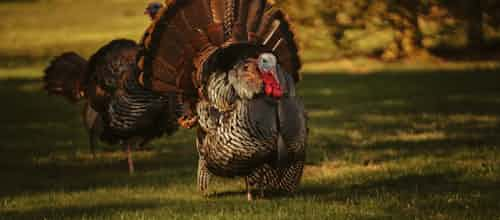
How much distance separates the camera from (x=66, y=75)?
36.8 ft

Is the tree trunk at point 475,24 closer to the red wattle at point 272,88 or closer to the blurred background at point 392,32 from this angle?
the blurred background at point 392,32

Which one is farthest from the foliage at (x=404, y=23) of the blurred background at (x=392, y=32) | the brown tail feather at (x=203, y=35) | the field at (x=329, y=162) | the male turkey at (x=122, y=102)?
the brown tail feather at (x=203, y=35)

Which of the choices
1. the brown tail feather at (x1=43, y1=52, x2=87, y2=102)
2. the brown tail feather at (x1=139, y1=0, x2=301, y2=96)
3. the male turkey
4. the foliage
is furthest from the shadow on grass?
the foliage

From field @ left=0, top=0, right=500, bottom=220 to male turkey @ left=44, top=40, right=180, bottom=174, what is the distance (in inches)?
18.6

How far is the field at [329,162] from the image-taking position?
25.3 feet

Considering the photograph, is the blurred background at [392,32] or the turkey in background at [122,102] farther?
the blurred background at [392,32]

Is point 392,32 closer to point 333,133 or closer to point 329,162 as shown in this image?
point 333,133

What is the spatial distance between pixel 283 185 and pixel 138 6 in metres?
46.4

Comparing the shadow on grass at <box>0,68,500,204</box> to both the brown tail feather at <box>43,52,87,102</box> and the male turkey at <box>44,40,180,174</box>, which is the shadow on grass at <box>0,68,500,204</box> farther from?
the brown tail feather at <box>43,52,87,102</box>

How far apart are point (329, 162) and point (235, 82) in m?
3.19

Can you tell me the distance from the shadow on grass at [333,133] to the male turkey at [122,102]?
1.54 ft

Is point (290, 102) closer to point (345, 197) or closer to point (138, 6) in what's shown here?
point (345, 197)

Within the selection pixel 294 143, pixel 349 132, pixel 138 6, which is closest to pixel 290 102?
pixel 294 143

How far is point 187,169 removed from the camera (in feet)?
33.5
